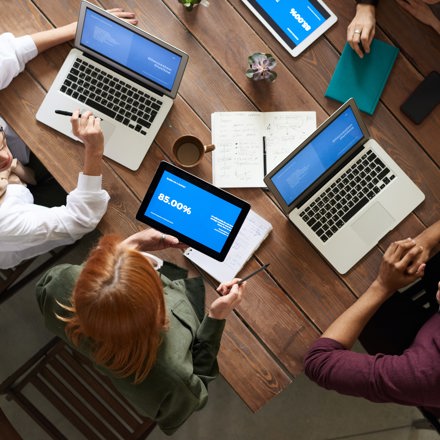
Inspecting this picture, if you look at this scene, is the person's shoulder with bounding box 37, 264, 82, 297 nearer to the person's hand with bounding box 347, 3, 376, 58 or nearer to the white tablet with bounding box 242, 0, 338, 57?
the white tablet with bounding box 242, 0, 338, 57

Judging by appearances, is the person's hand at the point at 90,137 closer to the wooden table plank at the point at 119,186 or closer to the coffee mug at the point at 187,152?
the wooden table plank at the point at 119,186

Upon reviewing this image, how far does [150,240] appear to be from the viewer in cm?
154

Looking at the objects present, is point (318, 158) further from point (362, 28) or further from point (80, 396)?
point (80, 396)

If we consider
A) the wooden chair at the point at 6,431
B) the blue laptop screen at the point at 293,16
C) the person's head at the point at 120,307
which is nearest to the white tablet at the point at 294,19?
the blue laptop screen at the point at 293,16

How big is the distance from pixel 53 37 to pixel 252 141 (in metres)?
0.72

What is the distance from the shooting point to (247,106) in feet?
5.52

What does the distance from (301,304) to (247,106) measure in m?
0.66

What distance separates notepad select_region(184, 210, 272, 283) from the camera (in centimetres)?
161

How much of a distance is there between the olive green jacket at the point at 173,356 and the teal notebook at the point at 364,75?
32.6 inches

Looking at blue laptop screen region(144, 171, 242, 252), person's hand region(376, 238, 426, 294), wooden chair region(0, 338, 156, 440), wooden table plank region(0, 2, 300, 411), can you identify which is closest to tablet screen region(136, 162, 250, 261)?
blue laptop screen region(144, 171, 242, 252)

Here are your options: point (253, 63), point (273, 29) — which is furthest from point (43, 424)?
point (273, 29)

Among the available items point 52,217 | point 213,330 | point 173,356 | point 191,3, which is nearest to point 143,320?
point 173,356

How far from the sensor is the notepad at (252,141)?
5.40 feet

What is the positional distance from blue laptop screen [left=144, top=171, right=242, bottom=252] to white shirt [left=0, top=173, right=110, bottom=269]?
0.18 meters
